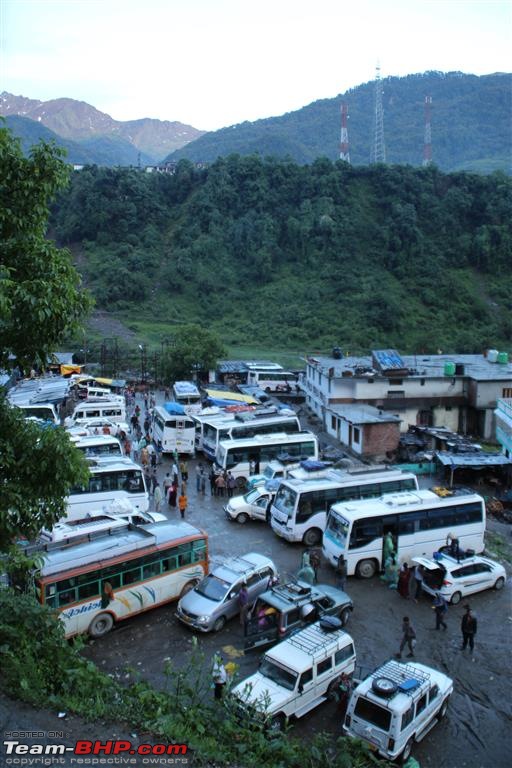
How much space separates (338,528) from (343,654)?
490cm

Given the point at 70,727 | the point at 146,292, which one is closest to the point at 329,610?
the point at 70,727

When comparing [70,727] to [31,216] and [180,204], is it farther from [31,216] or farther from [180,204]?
[180,204]

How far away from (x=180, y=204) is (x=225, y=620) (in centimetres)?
8387

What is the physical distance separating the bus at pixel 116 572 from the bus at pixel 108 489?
185 inches

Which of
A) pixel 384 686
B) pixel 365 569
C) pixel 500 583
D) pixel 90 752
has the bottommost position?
pixel 500 583

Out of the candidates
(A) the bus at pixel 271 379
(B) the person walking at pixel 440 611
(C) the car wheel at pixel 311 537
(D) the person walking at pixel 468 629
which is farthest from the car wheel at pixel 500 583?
(A) the bus at pixel 271 379

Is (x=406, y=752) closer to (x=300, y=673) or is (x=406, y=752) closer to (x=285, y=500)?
(x=300, y=673)

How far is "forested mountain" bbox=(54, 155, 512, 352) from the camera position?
214 ft

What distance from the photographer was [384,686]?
9117mm

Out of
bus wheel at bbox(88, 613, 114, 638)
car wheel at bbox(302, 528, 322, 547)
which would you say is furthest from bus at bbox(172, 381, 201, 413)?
bus wheel at bbox(88, 613, 114, 638)

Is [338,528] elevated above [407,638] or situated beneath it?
elevated above

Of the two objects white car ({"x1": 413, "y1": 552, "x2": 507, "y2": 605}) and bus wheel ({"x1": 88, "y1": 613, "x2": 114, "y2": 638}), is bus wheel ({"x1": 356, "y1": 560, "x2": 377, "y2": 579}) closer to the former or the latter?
white car ({"x1": 413, "y1": 552, "x2": 507, "y2": 605})

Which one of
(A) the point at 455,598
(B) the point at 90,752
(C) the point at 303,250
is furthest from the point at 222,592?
(C) the point at 303,250

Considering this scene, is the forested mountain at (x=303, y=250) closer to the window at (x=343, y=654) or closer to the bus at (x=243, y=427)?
the bus at (x=243, y=427)
